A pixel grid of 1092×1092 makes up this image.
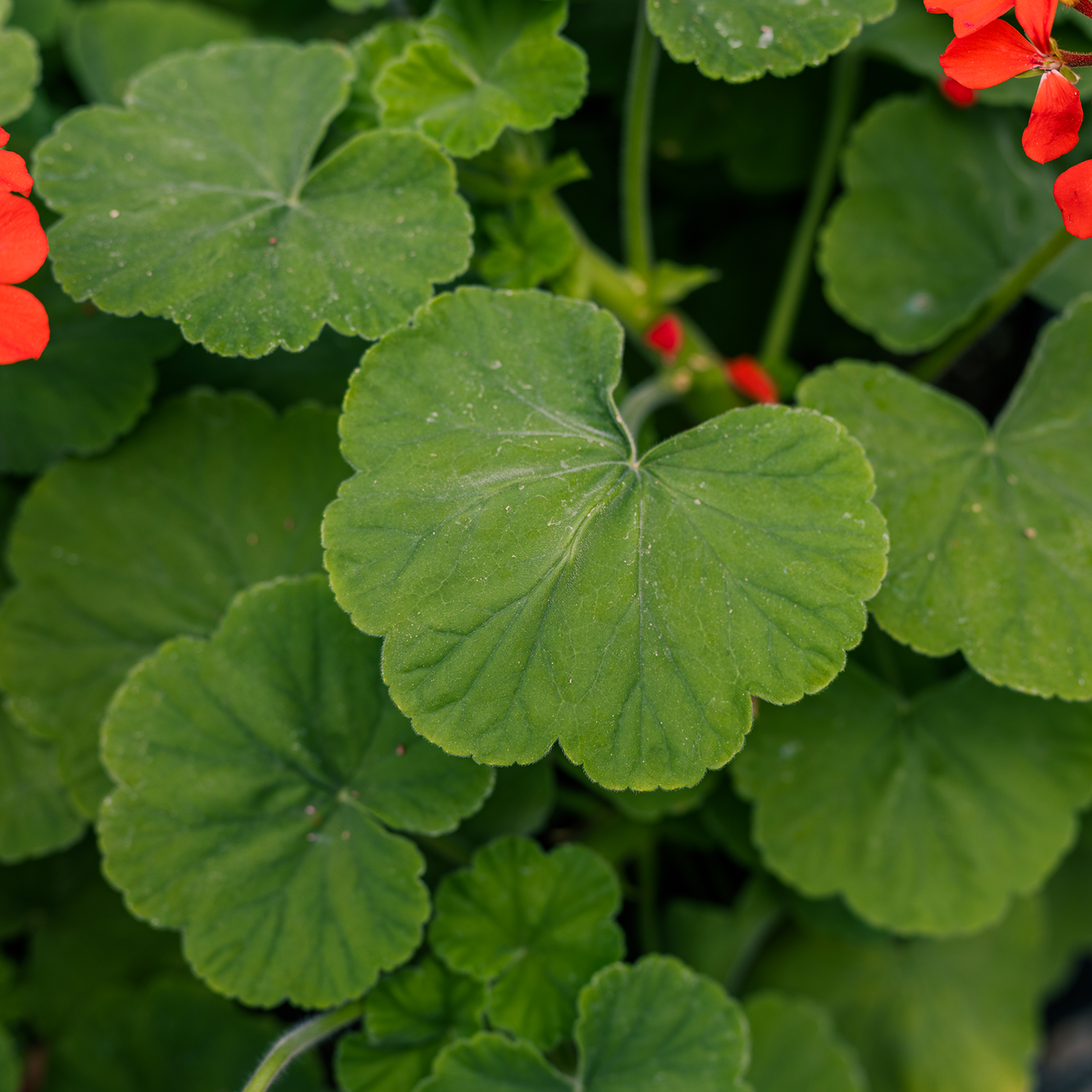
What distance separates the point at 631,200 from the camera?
118cm

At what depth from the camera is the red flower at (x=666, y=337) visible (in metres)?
1.21

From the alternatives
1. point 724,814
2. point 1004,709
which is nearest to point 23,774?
point 724,814

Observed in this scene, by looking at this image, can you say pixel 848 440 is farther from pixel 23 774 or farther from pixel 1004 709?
pixel 23 774

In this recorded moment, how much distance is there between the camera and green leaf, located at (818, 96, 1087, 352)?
1.32 metres

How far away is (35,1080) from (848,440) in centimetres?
151

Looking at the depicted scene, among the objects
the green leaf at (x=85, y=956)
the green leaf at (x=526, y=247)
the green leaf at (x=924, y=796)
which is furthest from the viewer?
the green leaf at (x=85, y=956)

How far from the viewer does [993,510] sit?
1.00 m

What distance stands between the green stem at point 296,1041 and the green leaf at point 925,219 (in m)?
1.05

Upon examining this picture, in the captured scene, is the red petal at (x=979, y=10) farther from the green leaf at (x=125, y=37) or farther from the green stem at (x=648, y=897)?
the green leaf at (x=125, y=37)

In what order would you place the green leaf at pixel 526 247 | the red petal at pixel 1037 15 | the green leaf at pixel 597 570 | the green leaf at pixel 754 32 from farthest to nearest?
the green leaf at pixel 526 247, the green leaf at pixel 754 32, the green leaf at pixel 597 570, the red petal at pixel 1037 15

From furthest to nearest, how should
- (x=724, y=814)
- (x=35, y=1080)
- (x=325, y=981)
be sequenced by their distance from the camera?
1. (x=35, y=1080)
2. (x=724, y=814)
3. (x=325, y=981)

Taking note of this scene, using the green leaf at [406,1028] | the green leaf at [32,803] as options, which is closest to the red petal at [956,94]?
the green leaf at [406,1028]

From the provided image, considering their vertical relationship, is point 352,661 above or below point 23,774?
above

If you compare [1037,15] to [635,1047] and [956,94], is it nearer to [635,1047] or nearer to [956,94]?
[956,94]
